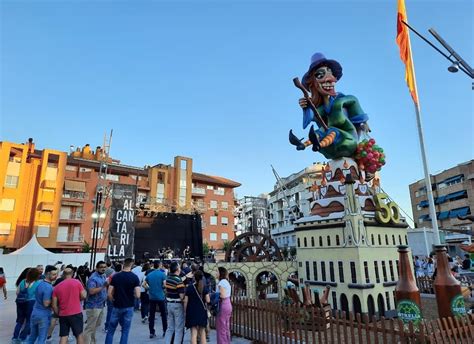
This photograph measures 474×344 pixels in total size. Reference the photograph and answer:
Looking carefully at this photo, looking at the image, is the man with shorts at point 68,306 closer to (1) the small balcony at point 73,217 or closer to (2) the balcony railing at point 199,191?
(1) the small balcony at point 73,217

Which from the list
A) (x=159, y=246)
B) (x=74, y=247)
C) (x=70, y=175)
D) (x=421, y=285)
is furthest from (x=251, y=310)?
(x=70, y=175)

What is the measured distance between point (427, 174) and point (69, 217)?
3707cm

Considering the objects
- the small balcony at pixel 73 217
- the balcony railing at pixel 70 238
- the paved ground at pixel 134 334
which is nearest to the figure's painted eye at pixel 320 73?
the paved ground at pixel 134 334

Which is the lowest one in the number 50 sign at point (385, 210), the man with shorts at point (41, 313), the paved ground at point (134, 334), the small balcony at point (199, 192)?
the paved ground at point (134, 334)

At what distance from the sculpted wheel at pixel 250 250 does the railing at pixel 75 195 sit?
2874 cm

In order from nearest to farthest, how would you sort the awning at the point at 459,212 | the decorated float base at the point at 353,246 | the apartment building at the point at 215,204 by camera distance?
the decorated float base at the point at 353,246
the awning at the point at 459,212
the apartment building at the point at 215,204

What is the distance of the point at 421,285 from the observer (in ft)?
50.4

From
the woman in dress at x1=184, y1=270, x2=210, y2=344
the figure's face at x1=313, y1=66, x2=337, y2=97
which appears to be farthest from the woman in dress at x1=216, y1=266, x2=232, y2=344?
the figure's face at x1=313, y1=66, x2=337, y2=97

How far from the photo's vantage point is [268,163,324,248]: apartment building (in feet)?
180

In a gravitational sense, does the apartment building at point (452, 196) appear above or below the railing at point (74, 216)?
above

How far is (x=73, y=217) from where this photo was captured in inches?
1474

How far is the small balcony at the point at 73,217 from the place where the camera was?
36731 mm

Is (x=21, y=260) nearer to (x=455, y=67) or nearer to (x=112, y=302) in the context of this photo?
(x=112, y=302)

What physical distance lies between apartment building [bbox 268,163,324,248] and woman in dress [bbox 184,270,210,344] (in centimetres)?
4645
